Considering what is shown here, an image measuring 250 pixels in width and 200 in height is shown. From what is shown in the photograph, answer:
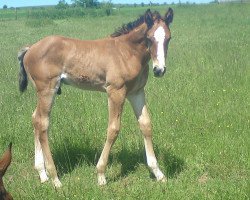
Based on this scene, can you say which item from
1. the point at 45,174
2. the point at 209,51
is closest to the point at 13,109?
the point at 45,174

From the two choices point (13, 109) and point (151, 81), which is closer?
point (13, 109)

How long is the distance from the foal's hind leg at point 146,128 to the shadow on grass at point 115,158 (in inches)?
6.3

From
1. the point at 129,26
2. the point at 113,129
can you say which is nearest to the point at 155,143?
the point at 113,129

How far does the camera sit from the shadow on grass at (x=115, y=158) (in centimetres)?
562

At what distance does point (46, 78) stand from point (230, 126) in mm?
2762

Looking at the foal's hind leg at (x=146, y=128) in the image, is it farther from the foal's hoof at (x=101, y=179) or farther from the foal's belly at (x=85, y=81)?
the foal's hoof at (x=101, y=179)

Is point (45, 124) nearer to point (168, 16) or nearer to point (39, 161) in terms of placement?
point (39, 161)

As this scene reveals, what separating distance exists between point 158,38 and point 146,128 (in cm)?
121

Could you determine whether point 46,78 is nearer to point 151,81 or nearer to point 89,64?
point 89,64

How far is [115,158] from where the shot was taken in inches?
235

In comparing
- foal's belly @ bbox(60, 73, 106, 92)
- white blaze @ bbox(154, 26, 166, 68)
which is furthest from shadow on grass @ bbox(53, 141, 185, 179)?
white blaze @ bbox(154, 26, 166, 68)

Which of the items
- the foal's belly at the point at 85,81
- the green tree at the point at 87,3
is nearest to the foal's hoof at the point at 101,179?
the foal's belly at the point at 85,81

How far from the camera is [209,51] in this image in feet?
44.7

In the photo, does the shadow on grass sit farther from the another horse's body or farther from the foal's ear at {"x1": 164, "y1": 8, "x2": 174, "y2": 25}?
the foal's ear at {"x1": 164, "y1": 8, "x2": 174, "y2": 25}
